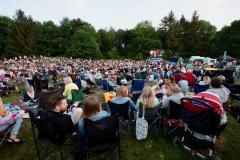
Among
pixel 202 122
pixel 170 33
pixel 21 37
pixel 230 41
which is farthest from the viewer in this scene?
pixel 170 33

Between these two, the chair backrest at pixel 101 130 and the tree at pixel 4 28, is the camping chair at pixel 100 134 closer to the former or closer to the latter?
the chair backrest at pixel 101 130

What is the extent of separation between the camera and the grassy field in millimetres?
3854

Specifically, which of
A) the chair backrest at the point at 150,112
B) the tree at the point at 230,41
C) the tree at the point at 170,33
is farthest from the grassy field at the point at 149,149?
the tree at the point at 170,33

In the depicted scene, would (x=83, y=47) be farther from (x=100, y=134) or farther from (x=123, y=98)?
(x=100, y=134)

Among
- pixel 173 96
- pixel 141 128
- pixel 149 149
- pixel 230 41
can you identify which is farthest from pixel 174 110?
pixel 230 41

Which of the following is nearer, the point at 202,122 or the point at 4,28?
the point at 202,122

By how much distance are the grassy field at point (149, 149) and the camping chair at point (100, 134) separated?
0.96 metres

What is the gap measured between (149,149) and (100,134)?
5.43ft

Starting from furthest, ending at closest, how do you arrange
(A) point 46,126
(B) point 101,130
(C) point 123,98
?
(C) point 123,98
(A) point 46,126
(B) point 101,130

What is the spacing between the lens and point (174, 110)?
4.27 m

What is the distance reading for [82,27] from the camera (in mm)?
54250

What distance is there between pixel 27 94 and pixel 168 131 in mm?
4445

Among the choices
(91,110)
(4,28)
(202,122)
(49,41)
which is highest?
(4,28)

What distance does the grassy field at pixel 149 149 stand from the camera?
12.6ft
